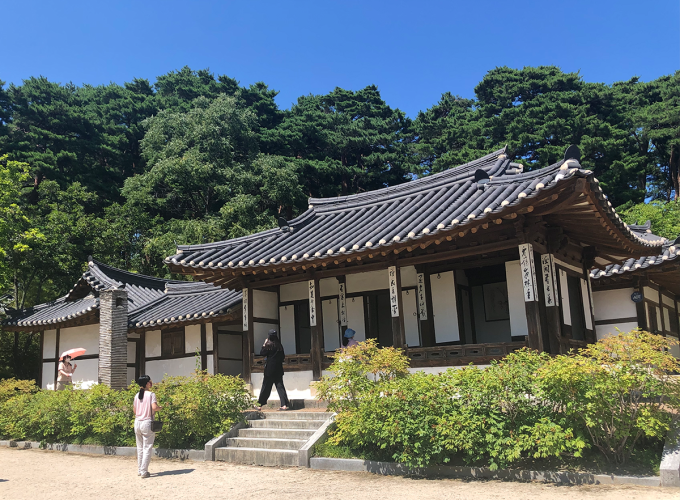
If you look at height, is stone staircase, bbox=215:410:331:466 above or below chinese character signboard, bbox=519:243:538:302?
below

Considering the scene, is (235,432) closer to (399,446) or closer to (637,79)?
(399,446)

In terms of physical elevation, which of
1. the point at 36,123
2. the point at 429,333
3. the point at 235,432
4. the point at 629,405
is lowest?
the point at 235,432

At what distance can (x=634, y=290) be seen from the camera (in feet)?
53.7

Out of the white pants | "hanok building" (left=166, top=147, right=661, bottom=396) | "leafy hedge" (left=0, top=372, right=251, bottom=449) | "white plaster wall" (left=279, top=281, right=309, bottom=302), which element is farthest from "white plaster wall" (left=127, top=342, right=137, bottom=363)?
the white pants

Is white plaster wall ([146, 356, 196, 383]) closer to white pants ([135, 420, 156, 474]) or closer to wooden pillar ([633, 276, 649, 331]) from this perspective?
white pants ([135, 420, 156, 474])

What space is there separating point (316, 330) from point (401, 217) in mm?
3536

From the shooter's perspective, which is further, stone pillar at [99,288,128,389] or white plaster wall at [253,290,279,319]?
stone pillar at [99,288,128,389]

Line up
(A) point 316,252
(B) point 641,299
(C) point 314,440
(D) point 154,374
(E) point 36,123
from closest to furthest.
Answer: (C) point 314,440
(A) point 316,252
(B) point 641,299
(D) point 154,374
(E) point 36,123

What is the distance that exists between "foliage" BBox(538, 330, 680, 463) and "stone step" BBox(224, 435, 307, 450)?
4.80m

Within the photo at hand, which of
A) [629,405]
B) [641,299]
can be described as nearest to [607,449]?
[629,405]

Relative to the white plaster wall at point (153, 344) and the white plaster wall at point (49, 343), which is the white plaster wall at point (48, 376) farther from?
the white plaster wall at point (153, 344)

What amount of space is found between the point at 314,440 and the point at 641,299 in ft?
39.1

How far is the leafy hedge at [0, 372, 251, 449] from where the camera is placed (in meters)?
10.7

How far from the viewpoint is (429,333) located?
13211mm
